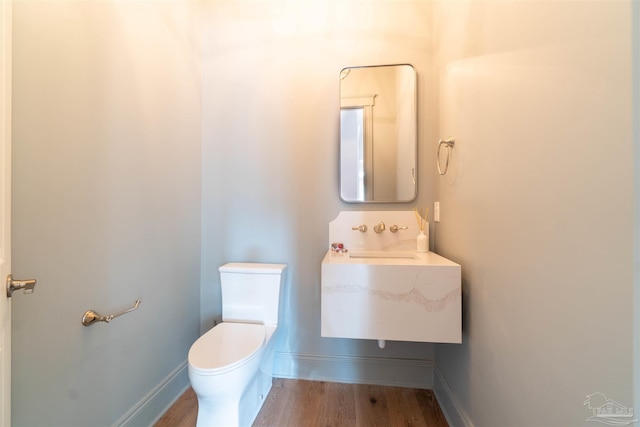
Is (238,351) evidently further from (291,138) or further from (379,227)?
(291,138)

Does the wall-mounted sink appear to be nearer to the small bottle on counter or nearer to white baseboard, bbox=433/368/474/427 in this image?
the small bottle on counter

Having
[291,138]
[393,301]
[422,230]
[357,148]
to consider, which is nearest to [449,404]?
[393,301]

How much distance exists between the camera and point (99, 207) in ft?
3.38

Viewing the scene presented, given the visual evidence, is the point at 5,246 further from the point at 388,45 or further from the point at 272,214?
the point at 388,45

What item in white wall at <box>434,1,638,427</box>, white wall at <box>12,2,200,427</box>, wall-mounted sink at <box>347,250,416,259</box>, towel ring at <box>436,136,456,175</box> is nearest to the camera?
white wall at <box>434,1,638,427</box>

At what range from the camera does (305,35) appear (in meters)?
1.68

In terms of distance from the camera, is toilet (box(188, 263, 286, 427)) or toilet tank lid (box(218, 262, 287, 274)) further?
toilet tank lid (box(218, 262, 287, 274))

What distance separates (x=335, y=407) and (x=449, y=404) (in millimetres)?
641

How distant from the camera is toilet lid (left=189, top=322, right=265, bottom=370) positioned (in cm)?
108

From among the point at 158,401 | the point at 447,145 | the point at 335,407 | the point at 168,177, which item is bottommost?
the point at 335,407

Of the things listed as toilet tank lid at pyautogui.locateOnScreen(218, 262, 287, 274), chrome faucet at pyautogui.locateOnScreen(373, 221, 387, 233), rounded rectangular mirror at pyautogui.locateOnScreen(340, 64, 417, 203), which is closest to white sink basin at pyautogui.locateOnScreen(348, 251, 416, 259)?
chrome faucet at pyautogui.locateOnScreen(373, 221, 387, 233)

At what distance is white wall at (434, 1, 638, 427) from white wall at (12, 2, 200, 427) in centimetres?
165

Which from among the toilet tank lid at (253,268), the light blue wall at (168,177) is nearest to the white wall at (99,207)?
the light blue wall at (168,177)

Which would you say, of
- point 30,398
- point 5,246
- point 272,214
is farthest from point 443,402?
point 5,246
